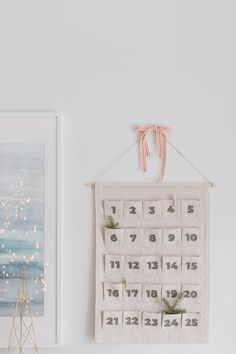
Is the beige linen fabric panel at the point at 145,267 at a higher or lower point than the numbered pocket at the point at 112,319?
higher

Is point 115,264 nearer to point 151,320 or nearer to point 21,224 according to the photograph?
point 151,320

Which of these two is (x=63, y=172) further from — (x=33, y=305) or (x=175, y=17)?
(x=175, y=17)

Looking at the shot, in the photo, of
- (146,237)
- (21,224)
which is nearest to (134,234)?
(146,237)

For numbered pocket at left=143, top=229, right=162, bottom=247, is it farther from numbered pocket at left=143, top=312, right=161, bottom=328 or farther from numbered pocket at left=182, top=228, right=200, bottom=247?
numbered pocket at left=143, top=312, right=161, bottom=328

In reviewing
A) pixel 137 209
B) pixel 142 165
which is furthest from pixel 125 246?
pixel 142 165

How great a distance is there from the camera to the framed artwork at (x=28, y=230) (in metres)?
2.15

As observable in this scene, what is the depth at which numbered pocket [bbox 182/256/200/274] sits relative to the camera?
2170mm

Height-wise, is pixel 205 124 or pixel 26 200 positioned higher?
pixel 205 124

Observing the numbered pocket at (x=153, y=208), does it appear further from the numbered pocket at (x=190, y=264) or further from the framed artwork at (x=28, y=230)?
the framed artwork at (x=28, y=230)

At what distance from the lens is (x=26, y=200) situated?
7.08ft

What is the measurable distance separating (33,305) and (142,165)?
61cm

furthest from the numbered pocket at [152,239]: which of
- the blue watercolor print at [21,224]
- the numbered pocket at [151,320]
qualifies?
the blue watercolor print at [21,224]

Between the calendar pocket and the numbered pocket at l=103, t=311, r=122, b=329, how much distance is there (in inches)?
13.0

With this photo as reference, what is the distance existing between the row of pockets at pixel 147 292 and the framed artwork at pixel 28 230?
7.2 inches
